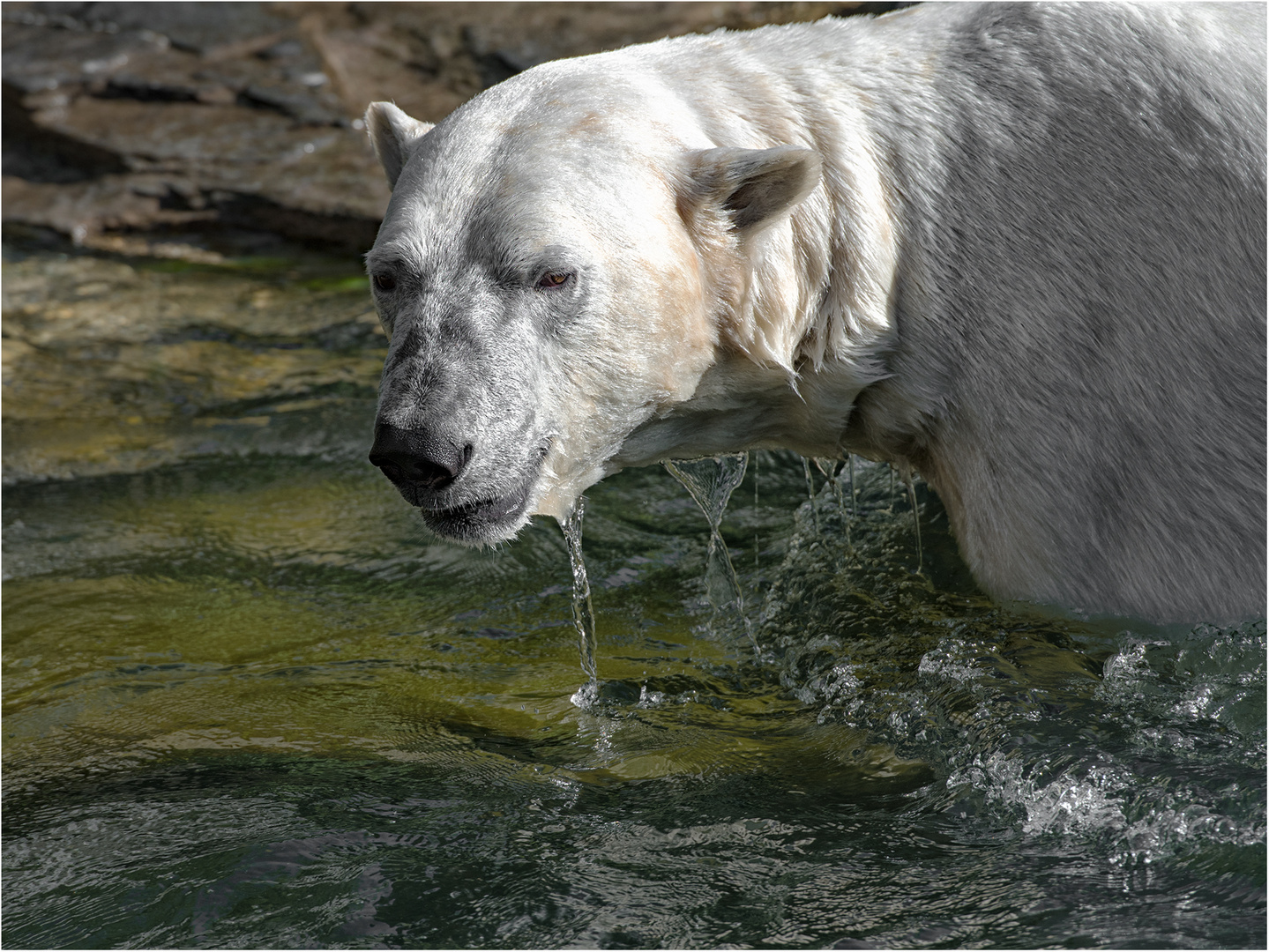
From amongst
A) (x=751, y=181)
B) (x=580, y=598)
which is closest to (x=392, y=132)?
(x=751, y=181)

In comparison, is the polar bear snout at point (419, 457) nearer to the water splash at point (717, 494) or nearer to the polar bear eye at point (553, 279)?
the polar bear eye at point (553, 279)

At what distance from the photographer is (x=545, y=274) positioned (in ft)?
9.43

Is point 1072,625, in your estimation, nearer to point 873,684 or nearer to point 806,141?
point 873,684

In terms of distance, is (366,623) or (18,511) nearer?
(366,623)

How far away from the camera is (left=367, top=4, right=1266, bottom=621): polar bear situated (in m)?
2.87

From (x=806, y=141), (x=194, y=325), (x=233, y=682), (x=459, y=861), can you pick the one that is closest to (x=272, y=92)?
(x=194, y=325)

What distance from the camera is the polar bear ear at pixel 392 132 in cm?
346

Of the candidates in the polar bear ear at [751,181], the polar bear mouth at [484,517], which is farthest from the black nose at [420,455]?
the polar bear ear at [751,181]

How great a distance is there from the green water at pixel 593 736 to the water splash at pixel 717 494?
77 millimetres

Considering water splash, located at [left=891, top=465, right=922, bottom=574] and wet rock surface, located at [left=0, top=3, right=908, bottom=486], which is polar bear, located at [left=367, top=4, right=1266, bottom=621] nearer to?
water splash, located at [left=891, top=465, right=922, bottom=574]

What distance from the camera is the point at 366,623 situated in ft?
14.4

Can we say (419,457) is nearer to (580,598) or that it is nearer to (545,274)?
(545,274)

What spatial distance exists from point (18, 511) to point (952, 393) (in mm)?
3997

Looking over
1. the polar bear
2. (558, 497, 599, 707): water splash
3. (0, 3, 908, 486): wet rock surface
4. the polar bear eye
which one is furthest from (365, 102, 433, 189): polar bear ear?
(0, 3, 908, 486): wet rock surface
